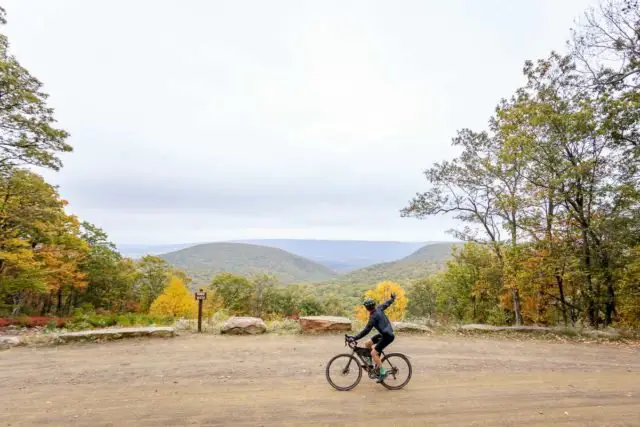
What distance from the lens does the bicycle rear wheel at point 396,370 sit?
20.1 feet

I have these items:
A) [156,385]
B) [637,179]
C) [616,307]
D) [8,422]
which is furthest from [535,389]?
[616,307]

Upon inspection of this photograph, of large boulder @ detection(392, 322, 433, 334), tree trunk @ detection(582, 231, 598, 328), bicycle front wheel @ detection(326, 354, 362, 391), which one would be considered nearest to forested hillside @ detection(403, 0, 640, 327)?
tree trunk @ detection(582, 231, 598, 328)

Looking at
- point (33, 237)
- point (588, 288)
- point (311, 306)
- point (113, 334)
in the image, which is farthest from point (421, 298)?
point (33, 237)

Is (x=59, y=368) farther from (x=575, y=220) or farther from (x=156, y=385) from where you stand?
(x=575, y=220)

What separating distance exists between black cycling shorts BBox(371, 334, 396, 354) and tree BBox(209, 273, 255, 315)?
154 ft

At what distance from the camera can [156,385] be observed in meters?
6.20

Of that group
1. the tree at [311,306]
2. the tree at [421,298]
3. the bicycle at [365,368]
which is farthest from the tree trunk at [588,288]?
the tree at [311,306]

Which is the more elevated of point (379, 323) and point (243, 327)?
point (379, 323)

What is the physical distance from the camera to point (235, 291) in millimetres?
50969

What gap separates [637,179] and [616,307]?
729 cm

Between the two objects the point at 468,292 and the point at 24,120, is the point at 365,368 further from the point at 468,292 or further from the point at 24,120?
the point at 468,292

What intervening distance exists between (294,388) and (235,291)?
157 ft

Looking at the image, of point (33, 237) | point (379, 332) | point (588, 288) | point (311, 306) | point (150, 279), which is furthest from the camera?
point (311, 306)

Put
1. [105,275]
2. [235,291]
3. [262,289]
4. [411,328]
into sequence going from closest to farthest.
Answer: [411,328], [105,275], [235,291], [262,289]
